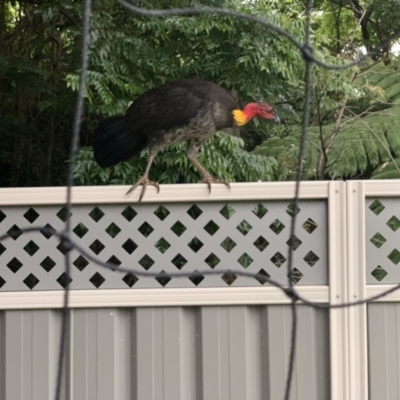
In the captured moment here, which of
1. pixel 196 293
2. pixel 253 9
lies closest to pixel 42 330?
pixel 196 293

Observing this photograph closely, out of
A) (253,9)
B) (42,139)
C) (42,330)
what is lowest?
(42,330)

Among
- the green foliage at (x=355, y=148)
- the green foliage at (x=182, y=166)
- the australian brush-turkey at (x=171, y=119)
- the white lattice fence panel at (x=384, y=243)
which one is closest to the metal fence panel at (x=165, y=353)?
the white lattice fence panel at (x=384, y=243)

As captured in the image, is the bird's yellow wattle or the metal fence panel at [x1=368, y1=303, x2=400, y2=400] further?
the bird's yellow wattle

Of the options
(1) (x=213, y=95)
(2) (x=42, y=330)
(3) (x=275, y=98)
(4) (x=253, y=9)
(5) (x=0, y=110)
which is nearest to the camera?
(2) (x=42, y=330)

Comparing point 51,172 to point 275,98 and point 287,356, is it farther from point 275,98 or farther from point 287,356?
point 287,356

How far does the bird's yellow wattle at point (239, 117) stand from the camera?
11.0ft

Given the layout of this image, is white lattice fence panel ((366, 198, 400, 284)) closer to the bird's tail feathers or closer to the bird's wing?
the bird's wing

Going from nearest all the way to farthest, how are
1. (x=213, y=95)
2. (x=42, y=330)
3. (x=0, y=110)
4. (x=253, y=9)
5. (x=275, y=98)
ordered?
(x=42, y=330), (x=213, y=95), (x=253, y=9), (x=275, y=98), (x=0, y=110)

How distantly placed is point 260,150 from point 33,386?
106 inches

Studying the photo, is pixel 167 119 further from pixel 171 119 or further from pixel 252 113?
pixel 252 113

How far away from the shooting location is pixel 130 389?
2881 millimetres

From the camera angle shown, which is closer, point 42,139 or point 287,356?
point 287,356

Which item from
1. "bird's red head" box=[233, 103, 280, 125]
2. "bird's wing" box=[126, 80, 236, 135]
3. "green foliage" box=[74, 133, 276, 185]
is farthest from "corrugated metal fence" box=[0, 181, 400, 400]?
"green foliage" box=[74, 133, 276, 185]

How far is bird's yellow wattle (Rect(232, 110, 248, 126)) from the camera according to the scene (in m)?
3.36
